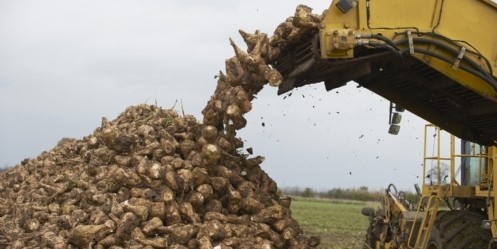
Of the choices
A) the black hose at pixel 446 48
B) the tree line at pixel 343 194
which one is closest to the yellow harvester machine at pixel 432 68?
the black hose at pixel 446 48

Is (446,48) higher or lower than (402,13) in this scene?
lower

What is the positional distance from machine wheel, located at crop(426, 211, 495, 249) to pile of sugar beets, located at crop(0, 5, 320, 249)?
59.2 inches

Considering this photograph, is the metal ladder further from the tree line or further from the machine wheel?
the tree line

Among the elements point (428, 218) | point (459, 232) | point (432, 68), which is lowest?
point (459, 232)

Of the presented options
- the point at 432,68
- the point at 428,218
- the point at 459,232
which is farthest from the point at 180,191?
the point at 428,218

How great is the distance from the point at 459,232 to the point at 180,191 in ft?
9.92

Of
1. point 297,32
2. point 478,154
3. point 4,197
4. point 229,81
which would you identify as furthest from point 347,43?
point 4,197

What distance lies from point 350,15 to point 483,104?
60.4 inches

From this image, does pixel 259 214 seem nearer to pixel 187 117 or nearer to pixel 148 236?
pixel 148 236

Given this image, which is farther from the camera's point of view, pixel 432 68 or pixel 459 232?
pixel 459 232

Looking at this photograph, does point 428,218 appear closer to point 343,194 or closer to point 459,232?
point 459,232

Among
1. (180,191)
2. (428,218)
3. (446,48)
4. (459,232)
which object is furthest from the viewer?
(428,218)

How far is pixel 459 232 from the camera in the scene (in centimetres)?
737

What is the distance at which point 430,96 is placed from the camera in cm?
662
